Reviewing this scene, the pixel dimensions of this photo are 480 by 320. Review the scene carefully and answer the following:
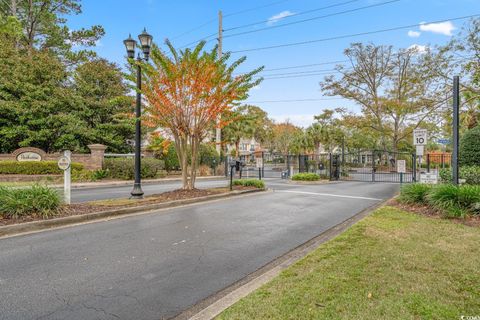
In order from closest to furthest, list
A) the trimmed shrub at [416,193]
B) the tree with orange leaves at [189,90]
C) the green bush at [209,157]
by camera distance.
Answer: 1. the trimmed shrub at [416,193]
2. the tree with orange leaves at [189,90]
3. the green bush at [209,157]

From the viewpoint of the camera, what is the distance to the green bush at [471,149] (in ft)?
36.2

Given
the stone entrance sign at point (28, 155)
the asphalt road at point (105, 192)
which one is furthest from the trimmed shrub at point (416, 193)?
the stone entrance sign at point (28, 155)

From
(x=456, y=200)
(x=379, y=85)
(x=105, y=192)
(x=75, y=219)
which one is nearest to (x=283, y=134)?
(x=379, y=85)

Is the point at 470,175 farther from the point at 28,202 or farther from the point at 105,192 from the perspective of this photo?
the point at 105,192

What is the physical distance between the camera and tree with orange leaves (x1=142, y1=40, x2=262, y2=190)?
30.2 feet

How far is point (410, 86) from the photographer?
28.8 meters

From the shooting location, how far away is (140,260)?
4.26 m

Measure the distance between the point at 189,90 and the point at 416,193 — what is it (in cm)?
739

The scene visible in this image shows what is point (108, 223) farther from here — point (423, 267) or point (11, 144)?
point (11, 144)

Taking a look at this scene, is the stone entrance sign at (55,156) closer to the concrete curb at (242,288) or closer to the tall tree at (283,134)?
the concrete curb at (242,288)

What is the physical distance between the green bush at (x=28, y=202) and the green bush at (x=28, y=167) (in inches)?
435

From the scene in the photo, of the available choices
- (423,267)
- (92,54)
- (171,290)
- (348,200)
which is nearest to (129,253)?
(171,290)

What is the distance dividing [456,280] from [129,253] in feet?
14.3

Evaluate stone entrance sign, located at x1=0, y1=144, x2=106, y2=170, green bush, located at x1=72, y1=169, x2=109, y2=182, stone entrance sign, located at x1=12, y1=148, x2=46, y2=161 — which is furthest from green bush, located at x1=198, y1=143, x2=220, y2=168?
stone entrance sign, located at x1=12, y1=148, x2=46, y2=161
